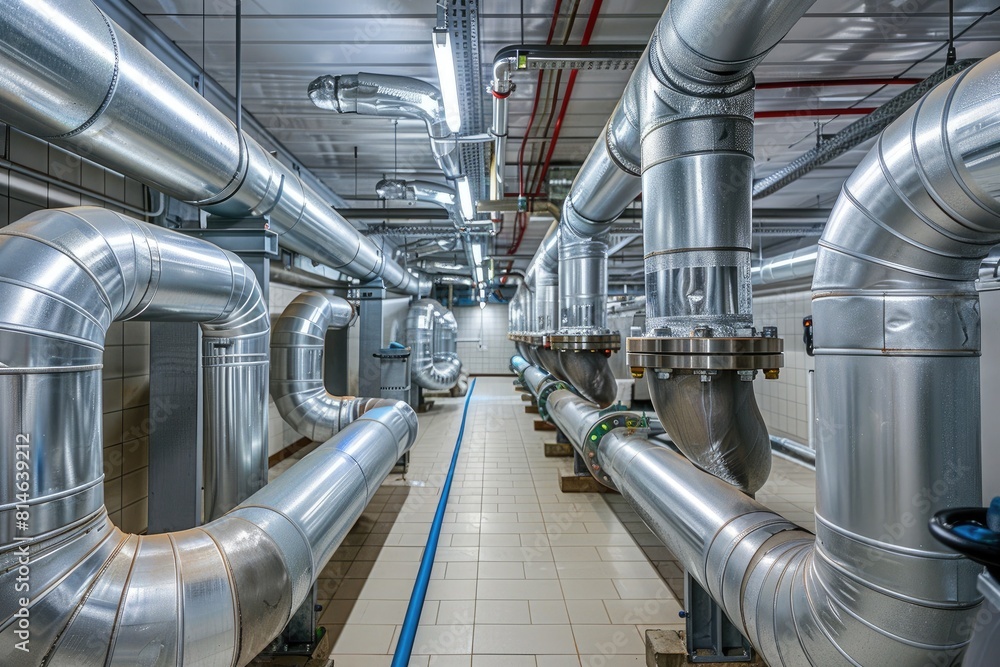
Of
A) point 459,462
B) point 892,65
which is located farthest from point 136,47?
point 459,462

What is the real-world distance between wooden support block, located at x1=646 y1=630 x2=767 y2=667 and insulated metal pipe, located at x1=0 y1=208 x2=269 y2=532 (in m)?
2.22

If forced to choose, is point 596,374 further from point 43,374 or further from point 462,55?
point 43,374

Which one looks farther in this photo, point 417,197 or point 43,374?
point 417,197

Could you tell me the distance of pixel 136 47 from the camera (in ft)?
4.90

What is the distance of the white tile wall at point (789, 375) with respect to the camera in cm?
604

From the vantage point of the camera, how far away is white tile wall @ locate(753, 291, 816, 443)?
19.8 feet

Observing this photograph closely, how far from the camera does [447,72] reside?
1.92 metres

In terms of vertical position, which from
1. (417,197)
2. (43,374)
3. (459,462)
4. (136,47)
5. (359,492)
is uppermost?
(417,197)

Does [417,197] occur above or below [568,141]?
below

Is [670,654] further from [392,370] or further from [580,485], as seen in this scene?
[392,370]

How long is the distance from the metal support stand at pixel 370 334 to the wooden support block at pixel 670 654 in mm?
4229

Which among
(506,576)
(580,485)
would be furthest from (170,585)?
(580,485)

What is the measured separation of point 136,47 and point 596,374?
10.4 feet

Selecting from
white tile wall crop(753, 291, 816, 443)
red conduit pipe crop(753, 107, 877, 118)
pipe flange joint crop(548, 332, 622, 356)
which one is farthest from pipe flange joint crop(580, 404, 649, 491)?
white tile wall crop(753, 291, 816, 443)
